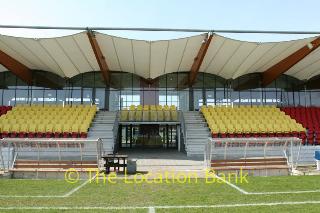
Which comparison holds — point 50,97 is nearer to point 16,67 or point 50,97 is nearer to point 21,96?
point 21,96

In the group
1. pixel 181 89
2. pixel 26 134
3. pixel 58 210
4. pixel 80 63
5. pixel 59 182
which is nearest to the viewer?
pixel 58 210

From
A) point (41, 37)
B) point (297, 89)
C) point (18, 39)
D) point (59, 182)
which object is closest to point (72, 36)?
point (41, 37)

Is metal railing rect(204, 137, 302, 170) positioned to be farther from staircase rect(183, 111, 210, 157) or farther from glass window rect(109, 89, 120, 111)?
glass window rect(109, 89, 120, 111)

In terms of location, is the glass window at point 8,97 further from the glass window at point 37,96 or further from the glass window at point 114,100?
the glass window at point 114,100

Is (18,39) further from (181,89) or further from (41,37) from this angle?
(181,89)

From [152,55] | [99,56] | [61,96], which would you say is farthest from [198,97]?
[61,96]

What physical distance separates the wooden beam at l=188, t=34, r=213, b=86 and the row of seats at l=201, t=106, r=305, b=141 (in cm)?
260

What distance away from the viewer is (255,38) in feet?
58.7

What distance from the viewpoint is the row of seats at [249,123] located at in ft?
63.7

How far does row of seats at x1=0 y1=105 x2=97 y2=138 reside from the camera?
1855cm

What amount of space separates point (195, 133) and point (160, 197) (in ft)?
42.6

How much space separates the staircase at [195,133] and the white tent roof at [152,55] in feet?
13.3

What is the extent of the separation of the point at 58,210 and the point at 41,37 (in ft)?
44.4

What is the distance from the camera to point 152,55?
20594 mm
